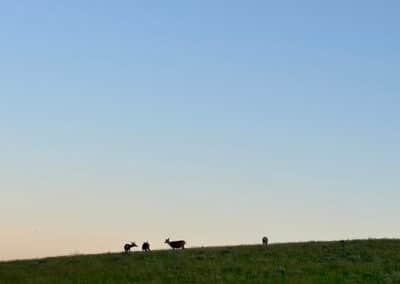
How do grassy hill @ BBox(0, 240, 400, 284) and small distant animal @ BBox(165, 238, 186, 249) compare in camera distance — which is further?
small distant animal @ BBox(165, 238, 186, 249)

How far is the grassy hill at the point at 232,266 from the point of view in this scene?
143ft

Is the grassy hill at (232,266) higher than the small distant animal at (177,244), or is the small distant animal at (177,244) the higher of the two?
the small distant animal at (177,244)

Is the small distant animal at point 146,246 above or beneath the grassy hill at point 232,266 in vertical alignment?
above

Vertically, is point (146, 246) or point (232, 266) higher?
point (146, 246)

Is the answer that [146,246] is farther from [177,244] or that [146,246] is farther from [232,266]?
[232,266]

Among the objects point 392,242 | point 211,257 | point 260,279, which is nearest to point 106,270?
point 211,257

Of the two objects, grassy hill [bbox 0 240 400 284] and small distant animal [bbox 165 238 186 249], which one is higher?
small distant animal [bbox 165 238 186 249]

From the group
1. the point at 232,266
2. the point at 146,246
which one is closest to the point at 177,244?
the point at 146,246

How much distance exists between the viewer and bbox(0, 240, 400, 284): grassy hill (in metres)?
43.7

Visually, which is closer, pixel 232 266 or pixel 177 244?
pixel 232 266

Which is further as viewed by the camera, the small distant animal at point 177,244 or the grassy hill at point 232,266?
the small distant animal at point 177,244

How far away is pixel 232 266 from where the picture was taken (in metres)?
47.5

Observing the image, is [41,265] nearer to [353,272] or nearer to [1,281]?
[1,281]

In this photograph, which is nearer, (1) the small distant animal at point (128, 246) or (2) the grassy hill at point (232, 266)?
(2) the grassy hill at point (232, 266)
